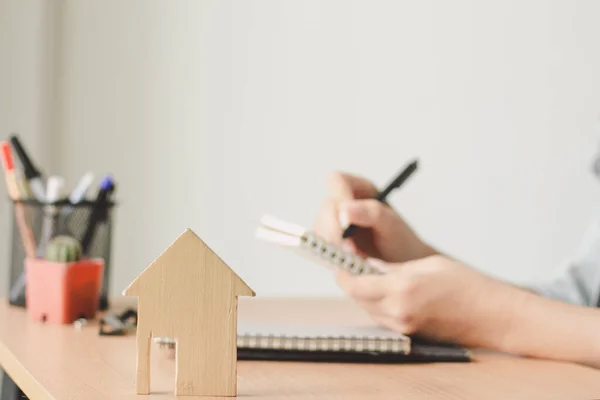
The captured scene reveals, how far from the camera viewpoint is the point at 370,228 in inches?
38.7

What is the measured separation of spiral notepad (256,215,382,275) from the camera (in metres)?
0.79

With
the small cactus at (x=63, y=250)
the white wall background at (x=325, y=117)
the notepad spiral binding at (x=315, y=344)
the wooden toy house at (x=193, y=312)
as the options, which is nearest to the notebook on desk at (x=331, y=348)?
the notepad spiral binding at (x=315, y=344)

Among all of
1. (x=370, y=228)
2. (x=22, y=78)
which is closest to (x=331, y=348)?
(x=370, y=228)

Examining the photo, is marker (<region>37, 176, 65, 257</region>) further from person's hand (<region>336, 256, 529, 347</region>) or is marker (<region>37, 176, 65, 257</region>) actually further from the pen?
person's hand (<region>336, 256, 529, 347</region>)

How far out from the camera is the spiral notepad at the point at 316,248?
792mm

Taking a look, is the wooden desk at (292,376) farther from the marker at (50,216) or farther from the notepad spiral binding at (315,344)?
the marker at (50,216)

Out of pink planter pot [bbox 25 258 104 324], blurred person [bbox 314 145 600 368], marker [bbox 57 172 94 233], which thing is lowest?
pink planter pot [bbox 25 258 104 324]

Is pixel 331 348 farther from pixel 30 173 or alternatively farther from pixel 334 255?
pixel 30 173

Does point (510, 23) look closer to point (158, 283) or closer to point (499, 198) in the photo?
point (499, 198)

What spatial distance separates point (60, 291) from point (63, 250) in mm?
47

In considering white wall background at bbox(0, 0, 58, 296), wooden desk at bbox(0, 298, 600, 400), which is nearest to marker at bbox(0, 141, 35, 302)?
wooden desk at bbox(0, 298, 600, 400)

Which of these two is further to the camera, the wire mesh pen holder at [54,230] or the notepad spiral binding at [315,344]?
the wire mesh pen holder at [54,230]

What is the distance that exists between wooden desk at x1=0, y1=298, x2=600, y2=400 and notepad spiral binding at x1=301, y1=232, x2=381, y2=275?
0.42 ft

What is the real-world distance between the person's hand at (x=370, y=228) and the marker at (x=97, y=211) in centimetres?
27
